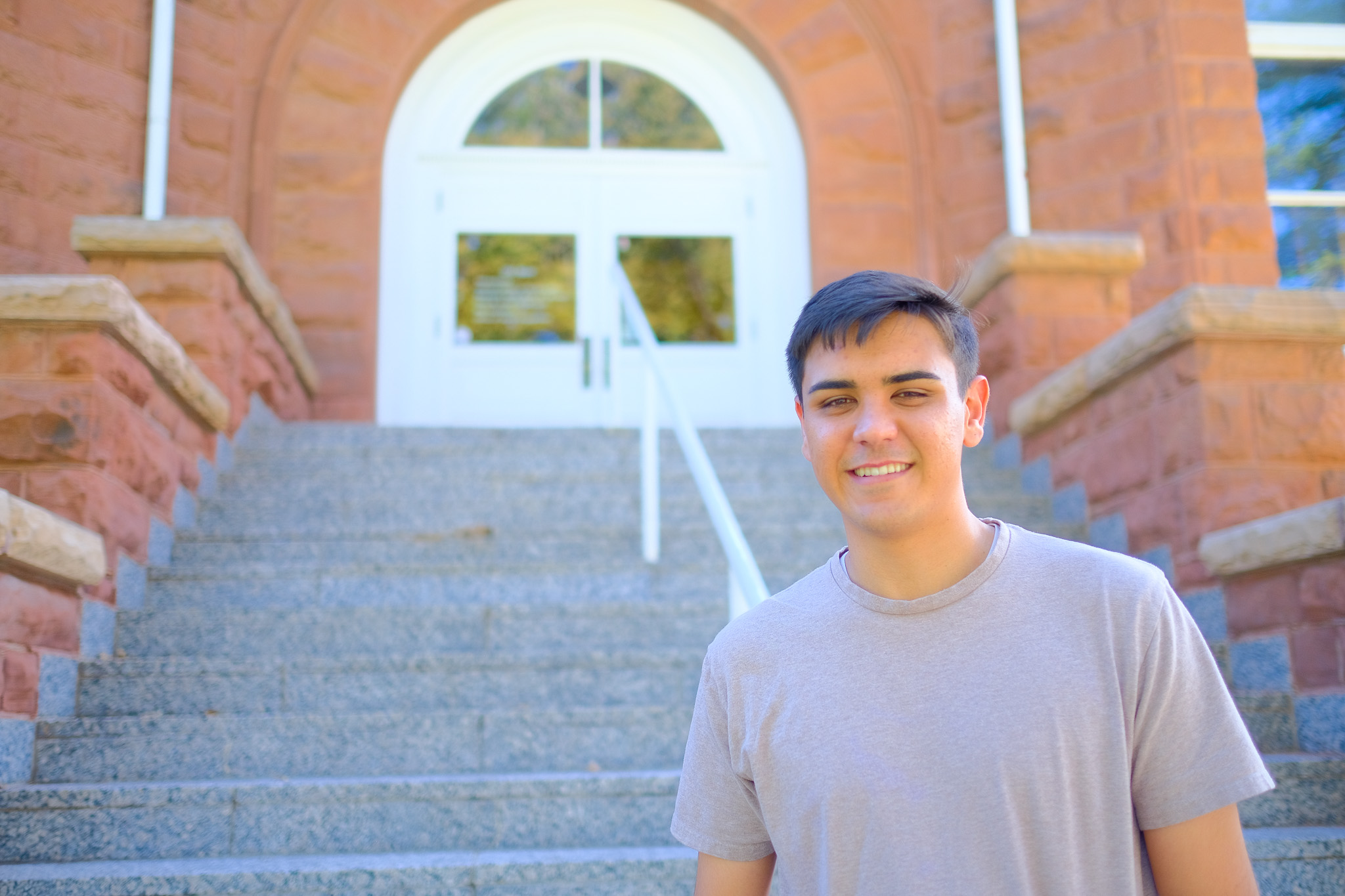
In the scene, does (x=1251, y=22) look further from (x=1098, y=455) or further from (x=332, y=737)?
(x=332, y=737)

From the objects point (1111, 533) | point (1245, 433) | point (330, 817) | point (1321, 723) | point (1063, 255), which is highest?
point (1063, 255)

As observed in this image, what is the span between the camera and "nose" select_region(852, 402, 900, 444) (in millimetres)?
1351

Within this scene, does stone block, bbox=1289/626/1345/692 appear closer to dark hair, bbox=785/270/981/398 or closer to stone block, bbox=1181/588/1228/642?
stone block, bbox=1181/588/1228/642

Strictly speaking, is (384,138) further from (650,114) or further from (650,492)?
(650,492)

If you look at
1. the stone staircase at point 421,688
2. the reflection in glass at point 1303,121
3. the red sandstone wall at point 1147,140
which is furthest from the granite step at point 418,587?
the reflection in glass at point 1303,121

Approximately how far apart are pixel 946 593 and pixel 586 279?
598cm

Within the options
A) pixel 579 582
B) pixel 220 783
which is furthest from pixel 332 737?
pixel 579 582

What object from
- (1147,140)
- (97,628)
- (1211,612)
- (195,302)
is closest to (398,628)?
(97,628)

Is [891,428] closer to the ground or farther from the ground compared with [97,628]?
farther from the ground

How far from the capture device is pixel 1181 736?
122 cm

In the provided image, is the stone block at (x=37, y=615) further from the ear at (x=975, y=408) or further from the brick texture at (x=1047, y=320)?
the brick texture at (x=1047, y=320)

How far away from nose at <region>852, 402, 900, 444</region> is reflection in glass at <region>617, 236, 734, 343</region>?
5862 millimetres

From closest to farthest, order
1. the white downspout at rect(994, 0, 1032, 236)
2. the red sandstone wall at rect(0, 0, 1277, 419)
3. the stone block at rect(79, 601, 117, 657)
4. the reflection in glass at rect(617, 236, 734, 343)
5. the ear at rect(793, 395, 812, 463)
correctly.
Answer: the ear at rect(793, 395, 812, 463) < the stone block at rect(79, 601, 117, 657) < the red sandstone wall at rect(0, 0, 1277, 419) < the white downspout at rect(994, 0, 1032, 236) < the reflection in glass at rect(617, 236, 734, 343)

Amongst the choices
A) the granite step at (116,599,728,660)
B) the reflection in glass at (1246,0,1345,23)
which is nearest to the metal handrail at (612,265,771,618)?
the granite step at (116,599,728,660)
